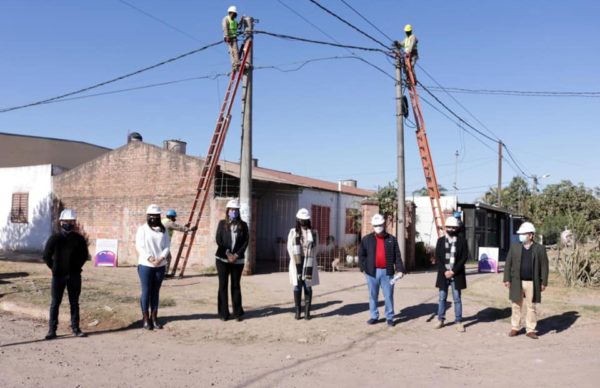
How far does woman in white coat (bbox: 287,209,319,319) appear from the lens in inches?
354

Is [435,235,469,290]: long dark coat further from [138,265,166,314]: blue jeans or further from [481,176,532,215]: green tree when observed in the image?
[481,176,532,215]: green tree

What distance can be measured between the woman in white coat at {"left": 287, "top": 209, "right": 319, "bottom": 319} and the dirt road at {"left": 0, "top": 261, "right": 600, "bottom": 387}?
1.52ft

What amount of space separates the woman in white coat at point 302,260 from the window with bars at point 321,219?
13.1 m

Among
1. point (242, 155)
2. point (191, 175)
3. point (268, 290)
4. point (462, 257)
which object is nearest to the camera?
point (462, 257)

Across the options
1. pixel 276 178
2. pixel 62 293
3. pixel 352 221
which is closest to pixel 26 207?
pixel 276 178

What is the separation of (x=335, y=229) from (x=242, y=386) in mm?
18623

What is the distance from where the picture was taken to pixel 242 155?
47.6 ft

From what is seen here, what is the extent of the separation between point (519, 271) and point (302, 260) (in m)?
3.36

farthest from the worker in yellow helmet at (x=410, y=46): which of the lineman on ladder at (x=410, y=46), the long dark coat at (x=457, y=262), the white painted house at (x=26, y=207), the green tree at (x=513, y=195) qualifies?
the green tree at (x=513, y=195)

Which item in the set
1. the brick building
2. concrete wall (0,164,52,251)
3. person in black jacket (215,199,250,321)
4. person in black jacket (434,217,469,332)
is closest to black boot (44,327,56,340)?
person in black jacket (215,199,250,321)

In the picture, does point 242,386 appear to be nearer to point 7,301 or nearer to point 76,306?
point 76,306

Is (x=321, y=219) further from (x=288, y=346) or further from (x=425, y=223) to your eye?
(x=288, y=346)

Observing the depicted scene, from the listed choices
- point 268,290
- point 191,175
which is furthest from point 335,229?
point 268,290

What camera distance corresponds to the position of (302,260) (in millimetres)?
9062
